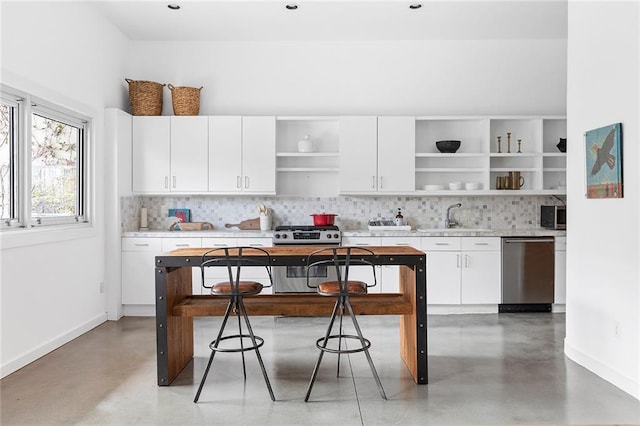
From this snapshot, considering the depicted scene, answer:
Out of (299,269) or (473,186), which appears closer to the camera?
(299,269)

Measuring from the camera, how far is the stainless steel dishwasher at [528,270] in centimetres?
567

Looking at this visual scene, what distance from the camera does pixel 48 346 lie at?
425 centimetres

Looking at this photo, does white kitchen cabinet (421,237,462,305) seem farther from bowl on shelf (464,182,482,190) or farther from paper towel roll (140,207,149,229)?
paper towel roll (140,207,149,229)

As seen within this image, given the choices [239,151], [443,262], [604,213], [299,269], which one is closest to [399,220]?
[443,262]

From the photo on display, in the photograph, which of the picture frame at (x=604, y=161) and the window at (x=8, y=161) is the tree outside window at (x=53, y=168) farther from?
the picture frame at (x=604, y=161)

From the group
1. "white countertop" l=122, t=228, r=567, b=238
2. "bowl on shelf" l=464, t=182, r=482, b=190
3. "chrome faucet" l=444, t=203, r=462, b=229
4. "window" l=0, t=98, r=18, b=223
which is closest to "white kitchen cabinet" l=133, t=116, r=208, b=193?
"white countertop" l=122, t=228, r=567, b=238

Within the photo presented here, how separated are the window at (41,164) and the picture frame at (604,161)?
4.35m

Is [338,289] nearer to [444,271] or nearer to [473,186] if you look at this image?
[444,271]

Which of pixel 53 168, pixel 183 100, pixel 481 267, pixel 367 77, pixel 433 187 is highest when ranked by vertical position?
pixel 367 77

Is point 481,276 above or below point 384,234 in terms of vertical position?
below

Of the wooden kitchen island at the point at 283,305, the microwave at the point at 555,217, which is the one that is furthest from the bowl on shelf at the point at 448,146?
the wooden kitchen island at the point at 283,305

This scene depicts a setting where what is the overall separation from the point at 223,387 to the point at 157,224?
3.25 metres

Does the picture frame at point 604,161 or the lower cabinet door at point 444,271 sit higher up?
the picture frame at point 604,161

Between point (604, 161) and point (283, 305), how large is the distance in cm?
A: 251
